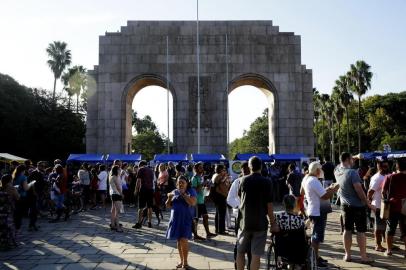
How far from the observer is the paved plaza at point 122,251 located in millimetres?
8133

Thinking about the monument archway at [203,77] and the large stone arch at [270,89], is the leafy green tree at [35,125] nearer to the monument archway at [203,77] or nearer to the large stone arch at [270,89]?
the monument archway at [203,77]

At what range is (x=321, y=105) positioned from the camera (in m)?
57.7

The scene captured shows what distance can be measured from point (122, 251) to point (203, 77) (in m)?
20.1

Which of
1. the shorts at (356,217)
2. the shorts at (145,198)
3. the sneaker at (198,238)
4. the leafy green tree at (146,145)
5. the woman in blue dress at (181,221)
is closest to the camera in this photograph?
the woman in blue dress at (181,221)

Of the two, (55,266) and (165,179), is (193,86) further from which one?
(55,266)

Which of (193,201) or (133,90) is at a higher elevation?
(133,90)

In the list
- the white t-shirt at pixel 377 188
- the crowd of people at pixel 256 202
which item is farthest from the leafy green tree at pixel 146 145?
the white t-shirt at pixel 377 188

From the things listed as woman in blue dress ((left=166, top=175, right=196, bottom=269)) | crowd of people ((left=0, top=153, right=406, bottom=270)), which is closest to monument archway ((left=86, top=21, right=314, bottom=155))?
crowd of people ((left=0, top=153, right=406, bottom=270))

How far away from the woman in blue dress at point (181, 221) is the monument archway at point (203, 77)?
1981 centimetres

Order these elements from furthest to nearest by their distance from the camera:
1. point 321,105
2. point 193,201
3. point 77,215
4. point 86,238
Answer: point 321,105, point 77,215, point 86,238, point 193,201

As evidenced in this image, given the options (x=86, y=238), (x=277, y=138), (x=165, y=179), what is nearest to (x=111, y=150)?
(x=277, y=138)

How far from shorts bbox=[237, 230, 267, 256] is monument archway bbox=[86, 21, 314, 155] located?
70.4 feet

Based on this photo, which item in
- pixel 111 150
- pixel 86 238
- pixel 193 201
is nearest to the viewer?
pixel 193 201

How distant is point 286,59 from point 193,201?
73.9 feet
